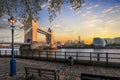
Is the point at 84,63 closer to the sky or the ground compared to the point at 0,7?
closer to the ground

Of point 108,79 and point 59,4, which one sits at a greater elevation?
point 59,4

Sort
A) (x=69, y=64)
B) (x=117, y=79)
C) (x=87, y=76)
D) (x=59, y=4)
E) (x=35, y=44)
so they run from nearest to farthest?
(x=117, y=79) → (x=87, y=76) → (x=59, y=4) → (x=69, y=64) → (x=35, y=44)

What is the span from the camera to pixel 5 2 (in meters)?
8.28

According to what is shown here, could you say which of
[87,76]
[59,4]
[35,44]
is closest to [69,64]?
[59,4]

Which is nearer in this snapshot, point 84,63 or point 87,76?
point 87,76

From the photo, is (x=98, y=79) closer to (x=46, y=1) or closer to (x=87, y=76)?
(x=87, y=76)

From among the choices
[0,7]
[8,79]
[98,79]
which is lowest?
[8,79]

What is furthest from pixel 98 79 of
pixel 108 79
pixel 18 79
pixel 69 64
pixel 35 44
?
pixel 35 44

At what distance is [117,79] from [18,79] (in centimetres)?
622

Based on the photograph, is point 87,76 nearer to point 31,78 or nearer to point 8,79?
point 31,78

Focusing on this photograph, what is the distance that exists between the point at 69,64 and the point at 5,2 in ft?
30.2

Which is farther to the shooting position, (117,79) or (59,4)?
(59,4)

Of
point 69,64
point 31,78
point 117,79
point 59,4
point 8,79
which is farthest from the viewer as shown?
point 69,64

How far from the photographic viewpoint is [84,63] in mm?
15633
